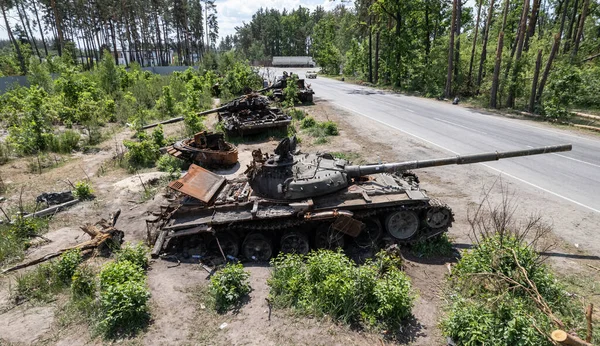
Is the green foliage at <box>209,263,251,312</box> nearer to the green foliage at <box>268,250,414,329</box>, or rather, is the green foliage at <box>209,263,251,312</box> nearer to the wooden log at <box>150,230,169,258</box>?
the green foliage at <box>268,250,414,329</box>

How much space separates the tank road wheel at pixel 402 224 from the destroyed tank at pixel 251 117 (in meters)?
11.0

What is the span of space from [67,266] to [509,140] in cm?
1684

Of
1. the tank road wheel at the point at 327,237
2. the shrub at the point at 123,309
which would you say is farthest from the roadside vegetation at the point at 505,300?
the shrub at the point at 123,309

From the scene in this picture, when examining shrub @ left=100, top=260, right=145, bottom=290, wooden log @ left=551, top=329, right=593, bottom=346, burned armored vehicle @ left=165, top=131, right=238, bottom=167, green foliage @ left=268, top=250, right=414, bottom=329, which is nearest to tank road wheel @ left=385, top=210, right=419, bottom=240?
green foliage @ left=268, top=250, right=414, bottom=329

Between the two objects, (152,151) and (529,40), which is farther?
(529,40)

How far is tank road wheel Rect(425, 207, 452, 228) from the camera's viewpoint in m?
7.59

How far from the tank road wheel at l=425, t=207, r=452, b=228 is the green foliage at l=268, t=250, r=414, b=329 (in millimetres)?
1836

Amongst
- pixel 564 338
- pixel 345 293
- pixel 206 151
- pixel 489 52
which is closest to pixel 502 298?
pixel 564 338

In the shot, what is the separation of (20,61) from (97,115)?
94.1ft

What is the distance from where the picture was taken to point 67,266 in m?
7.07

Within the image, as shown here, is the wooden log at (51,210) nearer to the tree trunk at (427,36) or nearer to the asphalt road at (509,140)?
the asphalt road at (509,140)

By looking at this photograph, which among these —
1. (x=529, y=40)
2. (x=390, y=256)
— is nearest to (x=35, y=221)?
(x=390, y=256)

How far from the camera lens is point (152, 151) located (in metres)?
14.8

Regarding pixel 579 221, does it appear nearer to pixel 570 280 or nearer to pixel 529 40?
pixel 570 280
